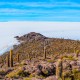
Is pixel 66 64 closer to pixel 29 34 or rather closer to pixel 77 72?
pixel 77 72

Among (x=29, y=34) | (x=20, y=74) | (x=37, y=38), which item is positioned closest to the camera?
(x=20, y=74)

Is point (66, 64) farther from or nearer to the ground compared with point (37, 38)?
nearer to the ground

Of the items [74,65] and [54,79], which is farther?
[74,65]

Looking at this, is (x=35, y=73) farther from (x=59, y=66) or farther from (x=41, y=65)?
(x=59, y=66)

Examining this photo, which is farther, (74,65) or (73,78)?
(74,65)

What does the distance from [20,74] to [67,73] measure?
698cm

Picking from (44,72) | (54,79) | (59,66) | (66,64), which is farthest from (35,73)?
(54,79)

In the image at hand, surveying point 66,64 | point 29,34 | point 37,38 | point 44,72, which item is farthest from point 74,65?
point 29,34

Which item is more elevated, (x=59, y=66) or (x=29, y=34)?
(x=29, y=34)

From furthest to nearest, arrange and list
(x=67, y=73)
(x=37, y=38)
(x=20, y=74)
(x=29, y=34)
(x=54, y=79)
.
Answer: (x=29, y=34) → (x=37, y=38) → (x=20, y=74) → (x=67, y=73) → (x=54, y=79)

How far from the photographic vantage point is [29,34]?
651 ft

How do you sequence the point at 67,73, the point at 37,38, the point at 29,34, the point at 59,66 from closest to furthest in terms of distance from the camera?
the point at 59,66 < the point at 67,73 < the point at 37,38 < the point at 29,34

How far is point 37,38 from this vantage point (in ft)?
575

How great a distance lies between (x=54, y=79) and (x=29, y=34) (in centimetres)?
16905
